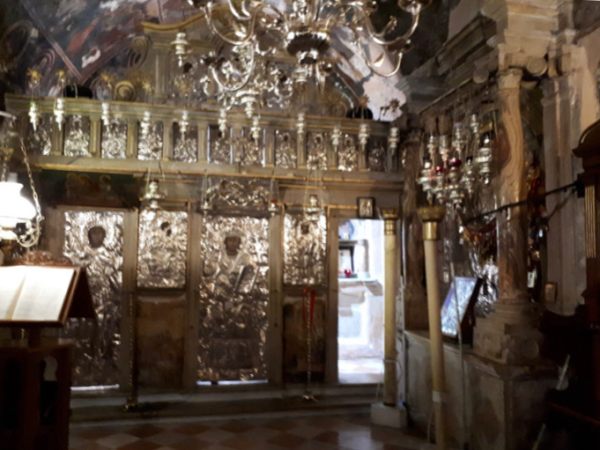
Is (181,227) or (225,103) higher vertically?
(225,103)

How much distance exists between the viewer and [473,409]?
426 cm

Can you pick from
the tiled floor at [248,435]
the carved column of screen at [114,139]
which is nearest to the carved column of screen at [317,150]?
the carved column of screen at [114,139]

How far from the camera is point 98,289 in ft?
20.5

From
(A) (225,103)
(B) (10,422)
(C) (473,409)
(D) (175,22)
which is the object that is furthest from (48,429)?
(D) (175,22)

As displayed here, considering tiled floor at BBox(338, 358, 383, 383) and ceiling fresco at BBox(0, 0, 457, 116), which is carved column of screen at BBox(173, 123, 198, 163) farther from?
tiled floor at BBox(338, 358, 383, 383)

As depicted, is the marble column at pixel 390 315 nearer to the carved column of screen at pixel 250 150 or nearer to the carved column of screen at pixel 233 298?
the carved column of screen at pixel 233 298

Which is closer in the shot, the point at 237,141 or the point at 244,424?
the point at 244,424

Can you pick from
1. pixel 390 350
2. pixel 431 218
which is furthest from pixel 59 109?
pixel 390 350

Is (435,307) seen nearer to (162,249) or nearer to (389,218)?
(389,218)

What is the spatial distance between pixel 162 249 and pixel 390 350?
307 centimetres

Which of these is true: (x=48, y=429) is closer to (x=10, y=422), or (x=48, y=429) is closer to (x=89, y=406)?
(x=10, y=422)

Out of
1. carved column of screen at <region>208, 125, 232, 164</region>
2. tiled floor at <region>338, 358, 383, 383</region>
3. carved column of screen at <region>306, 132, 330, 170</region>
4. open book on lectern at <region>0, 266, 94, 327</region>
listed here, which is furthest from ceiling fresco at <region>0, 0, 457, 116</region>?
tiled floor at <region>338, 358, 383, 383</region>

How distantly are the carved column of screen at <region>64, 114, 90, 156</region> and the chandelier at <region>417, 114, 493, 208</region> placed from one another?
406cm

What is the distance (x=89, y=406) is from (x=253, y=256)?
8.58 ft
